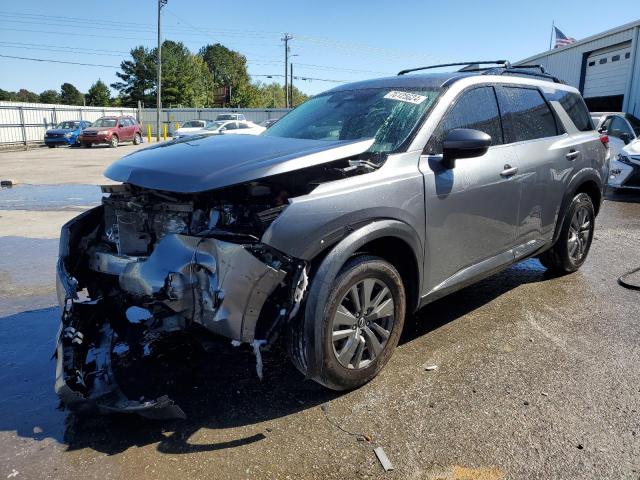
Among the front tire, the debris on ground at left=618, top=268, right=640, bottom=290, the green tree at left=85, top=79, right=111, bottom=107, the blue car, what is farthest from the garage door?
the green tree at left=85, top=79, right=111, bottom=107

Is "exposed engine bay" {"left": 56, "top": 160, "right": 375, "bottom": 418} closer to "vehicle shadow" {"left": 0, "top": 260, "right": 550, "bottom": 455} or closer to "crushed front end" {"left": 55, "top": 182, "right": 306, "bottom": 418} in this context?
"crushed front end" {"left": 55, "top": 182, "right": 306, "bottom": 418}

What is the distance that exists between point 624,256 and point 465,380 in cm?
411

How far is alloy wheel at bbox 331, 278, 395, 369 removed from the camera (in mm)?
2959

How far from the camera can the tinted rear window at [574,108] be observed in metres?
4.95

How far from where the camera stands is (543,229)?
4.54 meters

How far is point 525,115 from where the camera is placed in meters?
4.38

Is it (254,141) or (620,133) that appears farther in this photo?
(620,133)

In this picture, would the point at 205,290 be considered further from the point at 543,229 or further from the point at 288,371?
the point at 543,229

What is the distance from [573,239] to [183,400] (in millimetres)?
4102

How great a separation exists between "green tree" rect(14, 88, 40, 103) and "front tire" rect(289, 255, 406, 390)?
106 metres

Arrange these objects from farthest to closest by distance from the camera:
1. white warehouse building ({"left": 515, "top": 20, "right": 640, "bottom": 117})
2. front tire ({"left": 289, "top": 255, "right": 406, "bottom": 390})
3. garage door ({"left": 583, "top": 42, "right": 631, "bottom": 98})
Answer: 1. garage door ({"left": 583, "top": 42, "right": 631, "bottom": 98})
2. white warehouse building ({"left": 515, "top": 20, "right": 640, "bottom": 117})
3. front tire ({"left": 289, "top": 255, "right": 406, "bottom": 390})

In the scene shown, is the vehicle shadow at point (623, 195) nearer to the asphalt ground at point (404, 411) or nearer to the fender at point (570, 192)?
the fender at point (570, 192)

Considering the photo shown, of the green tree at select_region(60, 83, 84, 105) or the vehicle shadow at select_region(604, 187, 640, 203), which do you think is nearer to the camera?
the vehicle shadow at select_region(604, 187, 640, 203)

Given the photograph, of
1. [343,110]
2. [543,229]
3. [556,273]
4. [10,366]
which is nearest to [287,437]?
[10,366]
